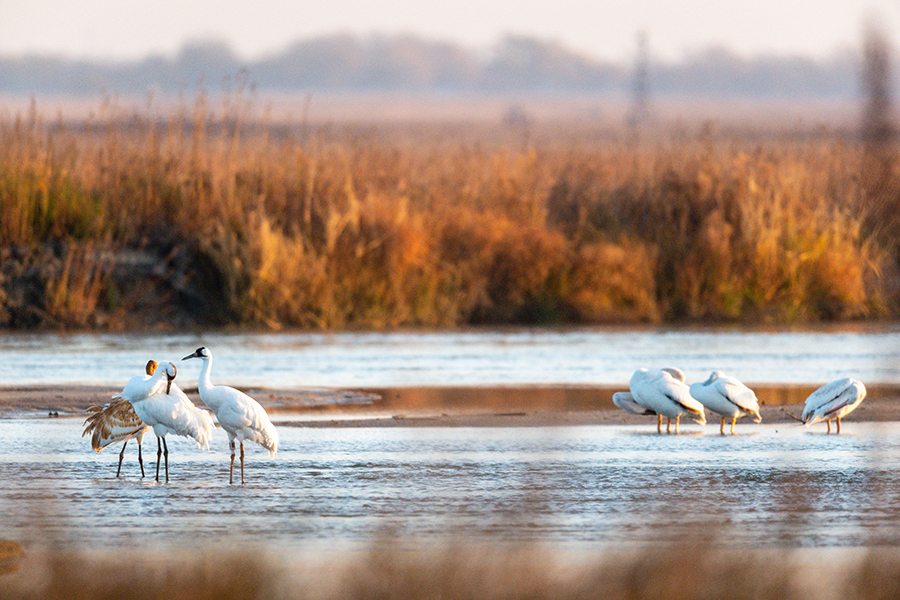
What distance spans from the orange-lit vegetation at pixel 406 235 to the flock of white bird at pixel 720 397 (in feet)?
31.0

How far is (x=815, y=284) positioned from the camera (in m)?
21.4

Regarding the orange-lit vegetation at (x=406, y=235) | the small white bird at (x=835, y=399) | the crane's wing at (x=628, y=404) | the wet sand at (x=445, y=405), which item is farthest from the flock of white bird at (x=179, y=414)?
the orange-lit vegetation at (x=406, y=235)

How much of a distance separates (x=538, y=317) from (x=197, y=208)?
5637 millimetres

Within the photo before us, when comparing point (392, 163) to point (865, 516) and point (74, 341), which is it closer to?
point (74, 341)

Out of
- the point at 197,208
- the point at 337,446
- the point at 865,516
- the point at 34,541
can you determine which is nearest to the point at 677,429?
the point at 337,446

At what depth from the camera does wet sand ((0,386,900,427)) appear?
11.8m

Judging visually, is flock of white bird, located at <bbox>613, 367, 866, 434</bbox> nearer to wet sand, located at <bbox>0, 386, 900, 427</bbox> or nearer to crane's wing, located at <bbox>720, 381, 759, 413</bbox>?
crane's wing, located at <bbox>720, 381, 759, 413</bbox>

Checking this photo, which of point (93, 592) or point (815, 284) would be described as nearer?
point (93, 592)

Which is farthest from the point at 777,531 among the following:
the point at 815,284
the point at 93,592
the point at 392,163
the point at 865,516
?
the point at 392,163

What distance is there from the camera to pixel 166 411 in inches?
358

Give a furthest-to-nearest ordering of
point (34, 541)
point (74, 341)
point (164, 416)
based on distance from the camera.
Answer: point (74, 341) → point (164, 416) → point (34, 541)

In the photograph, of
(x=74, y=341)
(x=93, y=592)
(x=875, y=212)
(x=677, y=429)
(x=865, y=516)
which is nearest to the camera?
(x=93, y=592)

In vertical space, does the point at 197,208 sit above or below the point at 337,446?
above

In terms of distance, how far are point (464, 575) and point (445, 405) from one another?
6.67 metres
